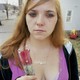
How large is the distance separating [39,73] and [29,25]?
0.68 ft

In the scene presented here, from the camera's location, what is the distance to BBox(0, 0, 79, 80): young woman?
702mm

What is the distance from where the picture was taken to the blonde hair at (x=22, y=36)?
0.72 metres

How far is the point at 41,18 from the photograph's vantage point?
2.30 feet

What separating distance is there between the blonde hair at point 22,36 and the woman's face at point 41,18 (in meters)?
0.02

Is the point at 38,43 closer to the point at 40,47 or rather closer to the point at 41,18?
the point at 40,47

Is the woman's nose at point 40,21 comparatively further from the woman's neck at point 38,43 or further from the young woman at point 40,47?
the woman's neck at point 38,43

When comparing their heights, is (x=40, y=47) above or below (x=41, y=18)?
below

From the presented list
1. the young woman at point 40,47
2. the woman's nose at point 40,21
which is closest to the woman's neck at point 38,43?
the young woman at point 40,47

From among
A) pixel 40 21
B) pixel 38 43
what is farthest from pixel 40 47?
pixel 40 21

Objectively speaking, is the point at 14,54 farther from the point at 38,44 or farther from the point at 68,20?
the point at 68,20

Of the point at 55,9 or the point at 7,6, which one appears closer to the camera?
the point at 55,9

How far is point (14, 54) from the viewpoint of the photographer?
29.2 inches

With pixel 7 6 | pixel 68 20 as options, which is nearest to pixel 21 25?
pixel 7 6

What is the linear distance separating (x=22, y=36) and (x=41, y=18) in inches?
5.6
